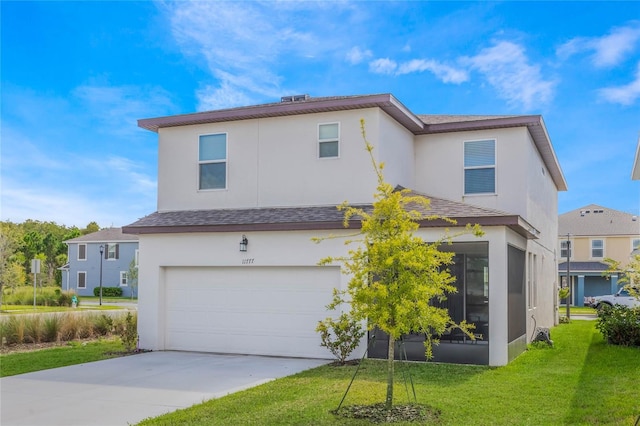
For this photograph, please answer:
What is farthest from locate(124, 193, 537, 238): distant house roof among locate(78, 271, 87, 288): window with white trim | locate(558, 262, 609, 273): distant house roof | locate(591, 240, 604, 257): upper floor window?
locate(78, 271, 87, 288): window with white trim

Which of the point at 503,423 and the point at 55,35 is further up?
the point at 55,35

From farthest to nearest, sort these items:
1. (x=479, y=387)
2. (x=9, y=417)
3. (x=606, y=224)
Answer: (x=606, y=224) → (x=479, y=387) → (x=9, y=417)

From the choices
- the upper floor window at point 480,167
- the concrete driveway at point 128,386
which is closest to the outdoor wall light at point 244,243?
the concrete driveway at point 128,386

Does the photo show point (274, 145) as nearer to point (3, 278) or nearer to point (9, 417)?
point (9, 417)

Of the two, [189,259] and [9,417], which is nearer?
[9,417]

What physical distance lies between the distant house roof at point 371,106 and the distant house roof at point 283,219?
235 cm

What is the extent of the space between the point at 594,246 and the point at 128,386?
127ft

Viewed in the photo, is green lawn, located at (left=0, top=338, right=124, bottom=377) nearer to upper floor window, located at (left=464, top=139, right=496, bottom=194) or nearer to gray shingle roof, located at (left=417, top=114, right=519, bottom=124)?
upper floor window, located at (left=464, top=139, right=496, bottom=194)

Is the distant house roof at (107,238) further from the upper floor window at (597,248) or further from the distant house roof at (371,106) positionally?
the distant house roof at (371,106)

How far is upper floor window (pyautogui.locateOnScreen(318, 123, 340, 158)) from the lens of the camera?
51.2 ft

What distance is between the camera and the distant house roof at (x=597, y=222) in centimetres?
4256

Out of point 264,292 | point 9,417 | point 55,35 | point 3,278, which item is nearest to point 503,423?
point 9,417

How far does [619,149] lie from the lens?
934 inches

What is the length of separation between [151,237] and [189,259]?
1.26m
